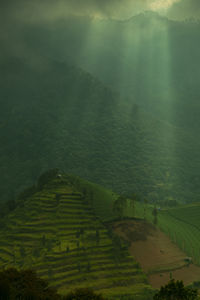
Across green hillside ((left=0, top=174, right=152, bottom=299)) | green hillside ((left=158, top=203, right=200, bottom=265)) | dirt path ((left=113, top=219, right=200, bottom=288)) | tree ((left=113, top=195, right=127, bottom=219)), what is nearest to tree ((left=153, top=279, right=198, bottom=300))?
green hillside ((left=0, top=174, right=152, bottom=299))

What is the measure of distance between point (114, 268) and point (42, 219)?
34.4 metres

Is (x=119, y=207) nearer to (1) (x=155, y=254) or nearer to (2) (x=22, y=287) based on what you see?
(1) (x=155, y=254)

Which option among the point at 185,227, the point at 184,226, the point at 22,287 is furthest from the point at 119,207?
the point at 22,287

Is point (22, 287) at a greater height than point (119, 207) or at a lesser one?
lesser

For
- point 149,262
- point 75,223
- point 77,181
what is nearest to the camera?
point 149,262

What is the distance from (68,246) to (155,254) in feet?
89.3

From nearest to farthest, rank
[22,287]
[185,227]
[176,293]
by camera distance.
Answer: [176,293] < [22,287] < [185,227]

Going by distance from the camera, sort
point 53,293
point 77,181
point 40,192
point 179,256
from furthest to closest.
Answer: point 77,181
point 40,192
point 179,256
point 53,293

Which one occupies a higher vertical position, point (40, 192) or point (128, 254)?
point (40, 192)

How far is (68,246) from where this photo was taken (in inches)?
3312

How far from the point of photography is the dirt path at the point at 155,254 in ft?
251

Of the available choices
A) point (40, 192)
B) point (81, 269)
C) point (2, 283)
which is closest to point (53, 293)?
point (2, 283)

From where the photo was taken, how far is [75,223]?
96.8m

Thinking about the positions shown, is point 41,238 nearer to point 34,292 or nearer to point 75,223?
point 75,223
